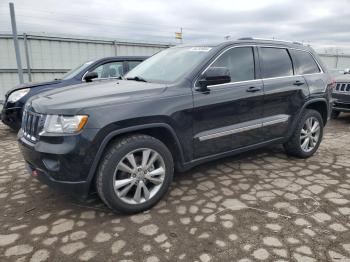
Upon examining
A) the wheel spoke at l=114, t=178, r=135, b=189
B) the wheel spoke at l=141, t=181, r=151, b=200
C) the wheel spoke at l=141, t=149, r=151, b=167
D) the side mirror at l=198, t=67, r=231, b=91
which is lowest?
the wheel spoke at l=141, t=181, r=151, b=200

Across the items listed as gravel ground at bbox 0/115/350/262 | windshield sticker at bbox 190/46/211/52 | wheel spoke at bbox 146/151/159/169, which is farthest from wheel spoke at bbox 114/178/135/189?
windshield sticker at bbox 190/46/211/52

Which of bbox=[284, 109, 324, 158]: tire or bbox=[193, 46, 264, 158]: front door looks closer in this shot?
bbox=[193, 46, 264, 158]: front door

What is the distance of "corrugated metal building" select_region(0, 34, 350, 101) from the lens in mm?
9812

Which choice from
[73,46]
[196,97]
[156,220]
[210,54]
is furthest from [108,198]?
[73,46]

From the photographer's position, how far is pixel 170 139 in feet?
11.3

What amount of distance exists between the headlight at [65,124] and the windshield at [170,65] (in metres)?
1.19

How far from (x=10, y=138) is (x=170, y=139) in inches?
183

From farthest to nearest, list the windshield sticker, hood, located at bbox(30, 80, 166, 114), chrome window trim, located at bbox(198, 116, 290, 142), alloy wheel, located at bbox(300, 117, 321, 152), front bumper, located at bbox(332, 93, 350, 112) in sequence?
front bumper, located at bbox(332, 93, 350, 112) → alloy wheel, located at bbox(300, 117, 321, 152) → the windshield sticker → chrome window trim, located at bbox(198, 116, 290, 142) → hood, located at bbox(30, 80, 166, 114)

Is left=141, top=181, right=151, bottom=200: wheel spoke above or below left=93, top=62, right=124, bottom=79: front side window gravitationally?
below

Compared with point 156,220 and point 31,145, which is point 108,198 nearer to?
point 156,220

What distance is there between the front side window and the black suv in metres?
2.67

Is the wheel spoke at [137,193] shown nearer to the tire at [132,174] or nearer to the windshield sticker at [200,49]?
the tire at [132,174]

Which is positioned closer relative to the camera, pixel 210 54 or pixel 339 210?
pixel 339 210

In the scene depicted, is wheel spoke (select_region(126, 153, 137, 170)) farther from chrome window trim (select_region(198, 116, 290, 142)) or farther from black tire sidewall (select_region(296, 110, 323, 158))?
black tire sidewall (select_region(296, 110, 323, 158))
